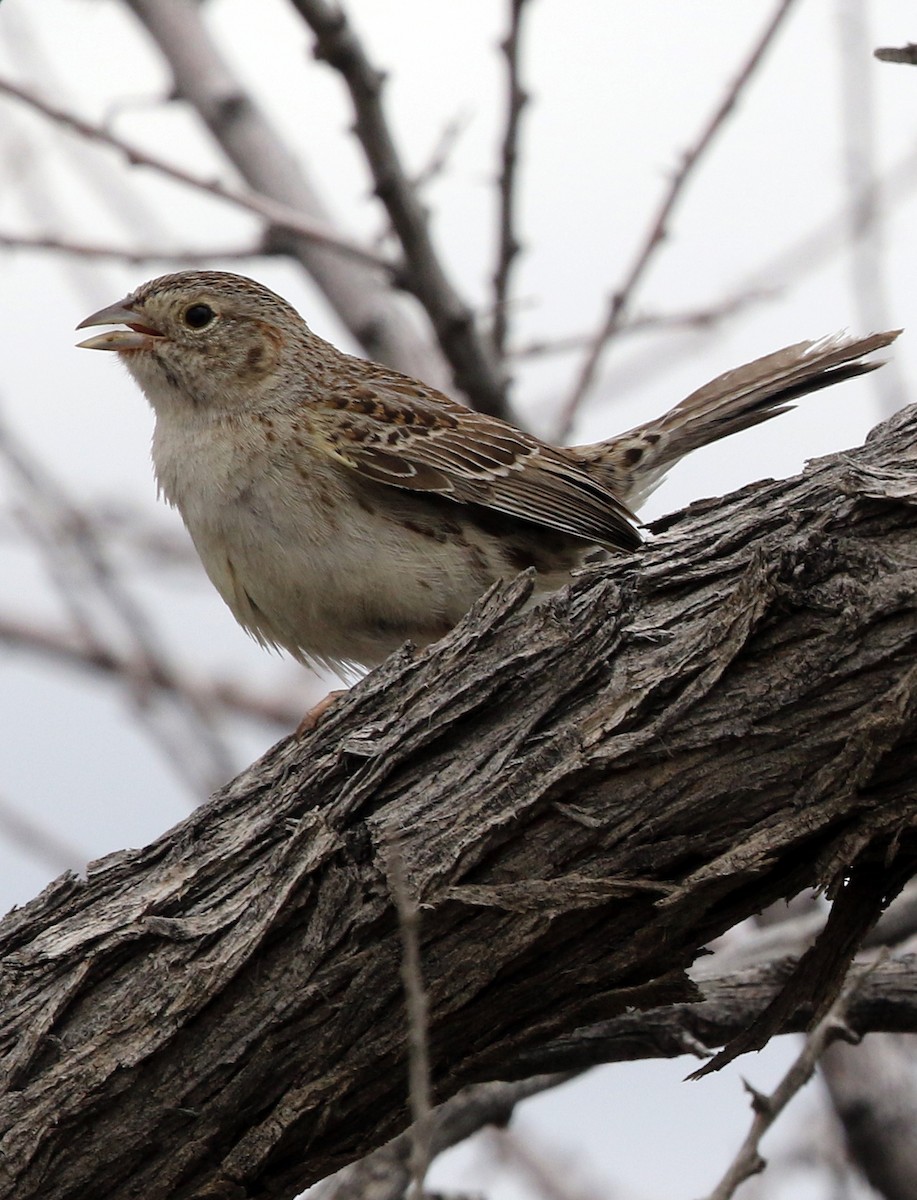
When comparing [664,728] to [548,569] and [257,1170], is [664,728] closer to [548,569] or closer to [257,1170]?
[257,1170]

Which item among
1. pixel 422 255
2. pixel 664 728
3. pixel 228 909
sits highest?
pixel 422 255

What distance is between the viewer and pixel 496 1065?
3.57 meters

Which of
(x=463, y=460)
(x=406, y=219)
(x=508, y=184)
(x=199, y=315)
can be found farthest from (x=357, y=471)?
(x=508, y=184)

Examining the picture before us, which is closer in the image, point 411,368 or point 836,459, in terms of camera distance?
point 836,459

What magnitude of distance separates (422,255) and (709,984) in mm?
2950

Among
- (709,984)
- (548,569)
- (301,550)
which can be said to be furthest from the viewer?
(548,569)

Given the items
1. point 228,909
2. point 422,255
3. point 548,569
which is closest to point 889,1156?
point 548,569

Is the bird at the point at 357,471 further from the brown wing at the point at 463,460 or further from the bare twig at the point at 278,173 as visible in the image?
the bare twig at the point at 278,173

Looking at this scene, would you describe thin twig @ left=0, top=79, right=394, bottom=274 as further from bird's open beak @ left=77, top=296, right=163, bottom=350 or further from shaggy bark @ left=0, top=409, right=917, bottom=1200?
shaggy bark @ left=0, top=409, right=917, bottom=1200

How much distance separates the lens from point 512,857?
3367mm

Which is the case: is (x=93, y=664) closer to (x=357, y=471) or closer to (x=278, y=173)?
(x=278, y=173)

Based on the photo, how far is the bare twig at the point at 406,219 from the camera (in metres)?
5.37

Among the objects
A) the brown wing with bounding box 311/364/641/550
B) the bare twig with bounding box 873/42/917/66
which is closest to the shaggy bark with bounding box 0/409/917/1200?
the bare twig with bounding box 873/42/917/66

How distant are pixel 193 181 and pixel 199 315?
1.55 ft
